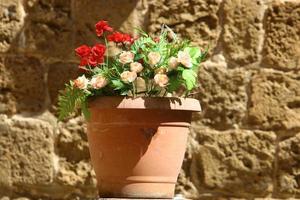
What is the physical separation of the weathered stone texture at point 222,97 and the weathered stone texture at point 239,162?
60 mm

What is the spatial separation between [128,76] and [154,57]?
0.39 feet

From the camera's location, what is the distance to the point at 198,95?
3809 millimetres

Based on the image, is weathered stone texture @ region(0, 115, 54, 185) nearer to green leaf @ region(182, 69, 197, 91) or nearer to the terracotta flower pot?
the terracotta flower pot

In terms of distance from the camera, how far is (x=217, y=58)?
3830 millimetres

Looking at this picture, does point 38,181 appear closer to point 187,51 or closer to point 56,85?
point 56,85

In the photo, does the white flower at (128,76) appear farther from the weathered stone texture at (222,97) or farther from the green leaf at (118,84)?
the weathered stone texture at (222,97)

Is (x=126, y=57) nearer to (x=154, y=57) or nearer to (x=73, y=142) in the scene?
(x=154, y=57)

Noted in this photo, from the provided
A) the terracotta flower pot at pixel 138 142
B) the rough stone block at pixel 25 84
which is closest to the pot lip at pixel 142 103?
the terracotta flower pot at pixel 138 142

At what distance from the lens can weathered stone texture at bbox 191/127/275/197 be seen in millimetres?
3789

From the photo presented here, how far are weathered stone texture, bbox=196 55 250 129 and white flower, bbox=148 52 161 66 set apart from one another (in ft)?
2.66

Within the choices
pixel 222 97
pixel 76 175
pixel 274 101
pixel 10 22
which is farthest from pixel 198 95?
pixel 10 22

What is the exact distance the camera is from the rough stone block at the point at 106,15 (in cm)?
384

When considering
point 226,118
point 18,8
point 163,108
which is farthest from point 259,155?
point 18,8

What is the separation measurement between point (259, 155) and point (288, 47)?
52cm
